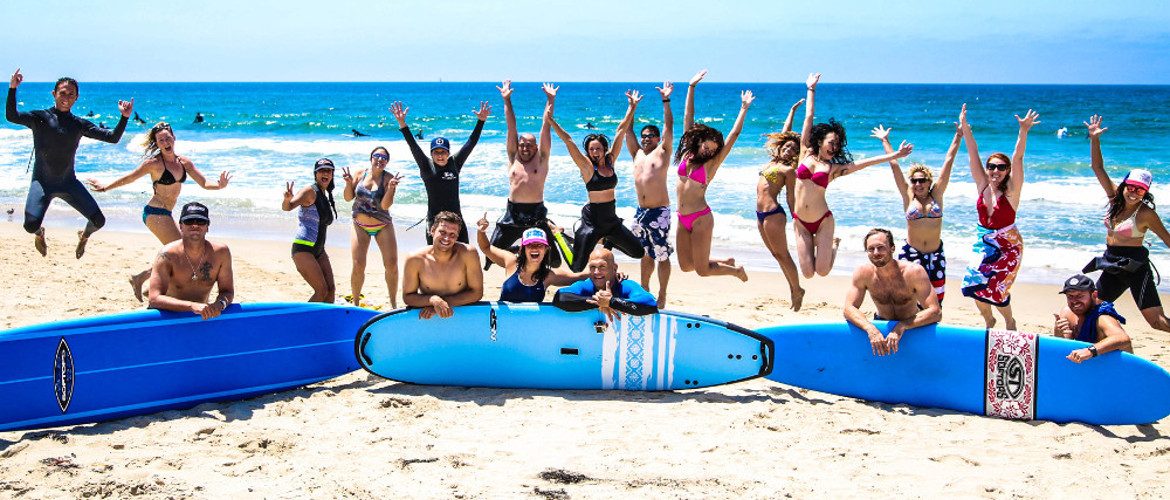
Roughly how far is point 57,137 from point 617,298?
16.6 ft

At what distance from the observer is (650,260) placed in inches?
296

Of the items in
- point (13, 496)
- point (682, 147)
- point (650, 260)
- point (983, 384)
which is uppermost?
point (682, 147)

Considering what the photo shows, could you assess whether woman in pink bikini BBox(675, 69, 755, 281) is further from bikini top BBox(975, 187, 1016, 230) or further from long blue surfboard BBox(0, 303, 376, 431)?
long blue surfboard BBox(0, 303, 376, 431)

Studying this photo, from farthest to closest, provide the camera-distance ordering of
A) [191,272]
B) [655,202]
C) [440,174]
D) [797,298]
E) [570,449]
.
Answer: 1. [797,298]
2. [440,174]
3. [655,202]
4. [191,272]
5. [570,449]

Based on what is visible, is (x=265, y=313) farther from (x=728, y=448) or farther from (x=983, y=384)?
(x=983, y=384)

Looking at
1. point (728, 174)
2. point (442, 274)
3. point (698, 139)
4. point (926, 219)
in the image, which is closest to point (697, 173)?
point (698, 139)

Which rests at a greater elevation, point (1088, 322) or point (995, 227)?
point (995, 227)

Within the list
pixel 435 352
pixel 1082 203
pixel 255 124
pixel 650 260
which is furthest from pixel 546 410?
pixel 255 124

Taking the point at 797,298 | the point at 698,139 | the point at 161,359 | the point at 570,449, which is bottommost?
the point at 570,449

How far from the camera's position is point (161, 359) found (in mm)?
5547

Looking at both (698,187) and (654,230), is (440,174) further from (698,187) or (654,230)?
(698,187)

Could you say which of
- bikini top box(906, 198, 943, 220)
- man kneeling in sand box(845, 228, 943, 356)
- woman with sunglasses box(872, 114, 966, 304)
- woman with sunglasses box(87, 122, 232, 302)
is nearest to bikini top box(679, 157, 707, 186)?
woman with sunglasses box(872, 114, 966, 304)

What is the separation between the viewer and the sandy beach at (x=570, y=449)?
4441mm

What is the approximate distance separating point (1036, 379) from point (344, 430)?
3793 mm
